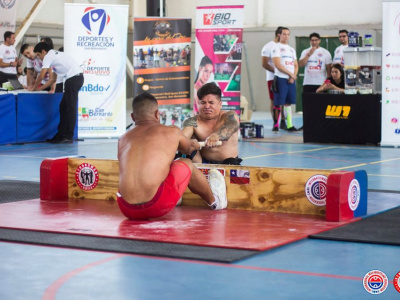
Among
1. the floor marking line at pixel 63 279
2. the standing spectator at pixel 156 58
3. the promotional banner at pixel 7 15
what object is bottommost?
the floor marking line at pixel 63 279

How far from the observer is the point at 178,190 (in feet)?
21.3

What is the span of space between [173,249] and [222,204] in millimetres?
1938

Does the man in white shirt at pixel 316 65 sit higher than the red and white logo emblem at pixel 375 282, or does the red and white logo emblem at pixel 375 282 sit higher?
the man in white shirt at pixel 316 65

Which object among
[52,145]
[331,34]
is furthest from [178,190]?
[331,34]

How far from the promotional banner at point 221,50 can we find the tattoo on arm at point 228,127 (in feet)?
23.5

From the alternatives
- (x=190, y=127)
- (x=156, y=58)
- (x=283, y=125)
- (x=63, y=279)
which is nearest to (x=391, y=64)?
(x=156, y=58)

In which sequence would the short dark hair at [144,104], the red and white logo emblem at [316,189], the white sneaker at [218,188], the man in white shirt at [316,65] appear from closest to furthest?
the short dark hair at [144,104] → the red and white logo emblem at [316,189] → the white sneaker at [218,188] → the man in white shirt at [316,65]

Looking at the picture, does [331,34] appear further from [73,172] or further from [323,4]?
[73,172]

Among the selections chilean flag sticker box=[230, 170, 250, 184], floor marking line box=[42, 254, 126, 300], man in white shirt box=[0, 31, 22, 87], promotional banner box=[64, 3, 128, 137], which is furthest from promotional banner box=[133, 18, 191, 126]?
floor marking line box=[42, 254, 126, 300]

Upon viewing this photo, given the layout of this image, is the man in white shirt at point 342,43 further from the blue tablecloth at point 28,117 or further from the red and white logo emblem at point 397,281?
the red and white logo emblem at point 397,281

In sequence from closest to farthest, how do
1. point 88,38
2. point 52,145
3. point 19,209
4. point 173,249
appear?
point 173,249, point 19,209, point 52,145, point 88,38

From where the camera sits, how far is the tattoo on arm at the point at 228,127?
7781mm

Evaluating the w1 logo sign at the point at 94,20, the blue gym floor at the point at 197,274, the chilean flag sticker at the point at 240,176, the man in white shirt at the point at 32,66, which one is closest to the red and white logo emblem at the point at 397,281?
the blue gym floor at the point at 197,274

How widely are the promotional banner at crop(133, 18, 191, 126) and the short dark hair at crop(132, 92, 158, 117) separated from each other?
857 centimetres
